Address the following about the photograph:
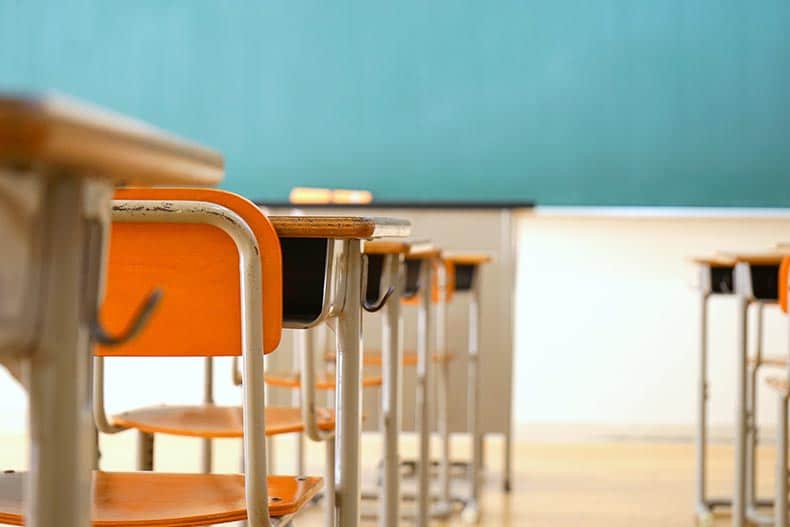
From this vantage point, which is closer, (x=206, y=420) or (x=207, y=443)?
(x=206, y=420)

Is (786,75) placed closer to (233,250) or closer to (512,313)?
(512,313)

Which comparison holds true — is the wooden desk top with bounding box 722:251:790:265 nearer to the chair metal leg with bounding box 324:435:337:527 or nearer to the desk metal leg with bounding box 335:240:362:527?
the chair metal leg with bounding box 324:435:337:527

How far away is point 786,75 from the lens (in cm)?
525

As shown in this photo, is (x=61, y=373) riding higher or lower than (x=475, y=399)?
higher

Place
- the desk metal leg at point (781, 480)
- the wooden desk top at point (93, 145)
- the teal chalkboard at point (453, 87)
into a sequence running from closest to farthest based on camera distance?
the wooden desk top at point (93, 145)
the desk metal leg at point (781, 480)
the teal chalkboard at point (453, 87)

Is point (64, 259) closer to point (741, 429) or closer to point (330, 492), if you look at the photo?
point (330, 492)

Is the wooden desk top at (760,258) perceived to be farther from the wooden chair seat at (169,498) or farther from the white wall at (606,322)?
the white wall at (606,322)

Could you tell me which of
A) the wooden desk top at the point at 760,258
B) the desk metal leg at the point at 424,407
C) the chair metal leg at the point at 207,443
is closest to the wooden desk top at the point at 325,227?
the chair metal leg at the point at 207,443

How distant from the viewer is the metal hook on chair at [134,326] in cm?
63

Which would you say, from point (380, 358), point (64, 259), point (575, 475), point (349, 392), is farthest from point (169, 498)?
point (575, 475)

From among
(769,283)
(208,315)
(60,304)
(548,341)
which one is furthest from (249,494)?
(548,341)

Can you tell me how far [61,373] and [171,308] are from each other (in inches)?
34.2

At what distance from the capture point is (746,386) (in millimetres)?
3258

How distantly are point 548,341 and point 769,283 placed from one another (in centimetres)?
251
